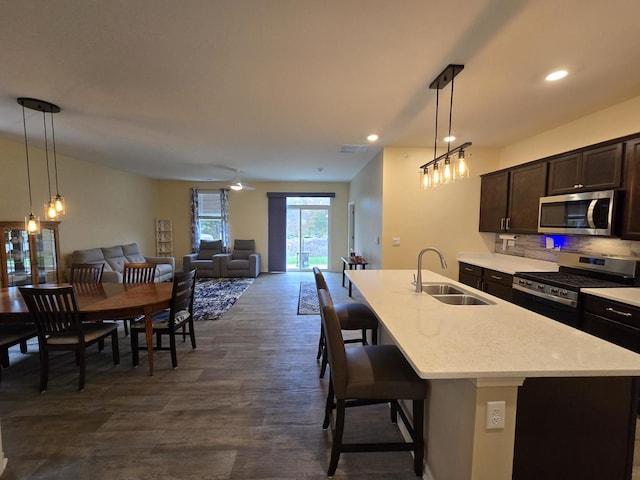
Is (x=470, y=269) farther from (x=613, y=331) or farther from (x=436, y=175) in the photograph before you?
(x=436, y=175)

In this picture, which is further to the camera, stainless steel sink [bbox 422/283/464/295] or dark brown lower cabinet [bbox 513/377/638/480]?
stainless steel sink [bbox 422/283/464/295]

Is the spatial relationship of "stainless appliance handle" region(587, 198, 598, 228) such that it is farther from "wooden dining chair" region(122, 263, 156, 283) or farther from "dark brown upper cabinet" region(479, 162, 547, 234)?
"wooden dining chair" region(122, 263, 156, 283)

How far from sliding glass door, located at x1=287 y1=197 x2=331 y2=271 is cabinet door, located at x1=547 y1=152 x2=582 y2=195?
549 centimetres

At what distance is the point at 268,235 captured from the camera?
808cm

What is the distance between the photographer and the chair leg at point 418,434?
1533 mm

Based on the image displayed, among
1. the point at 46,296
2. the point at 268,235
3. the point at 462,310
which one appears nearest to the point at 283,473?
the point at 462,310

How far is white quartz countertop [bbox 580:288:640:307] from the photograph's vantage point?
202cm

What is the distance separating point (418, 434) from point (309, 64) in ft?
8.21

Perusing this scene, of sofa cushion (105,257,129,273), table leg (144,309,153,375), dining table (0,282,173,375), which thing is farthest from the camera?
sofa cushion (105,257,129,273)

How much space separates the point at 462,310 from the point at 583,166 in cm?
228

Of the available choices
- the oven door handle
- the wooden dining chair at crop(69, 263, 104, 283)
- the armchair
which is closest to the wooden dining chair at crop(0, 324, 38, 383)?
the wooden dining chair at crop(69, 263, 104, 283)

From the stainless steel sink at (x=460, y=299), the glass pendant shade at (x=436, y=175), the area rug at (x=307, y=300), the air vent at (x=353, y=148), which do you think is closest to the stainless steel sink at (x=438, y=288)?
the stainless steel sink at (x=460, y=299)

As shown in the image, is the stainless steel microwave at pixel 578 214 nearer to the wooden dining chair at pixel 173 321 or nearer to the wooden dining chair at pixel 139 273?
the wooden dining chair at pixel 173 321

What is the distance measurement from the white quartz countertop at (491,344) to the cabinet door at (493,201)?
94.4 inches
